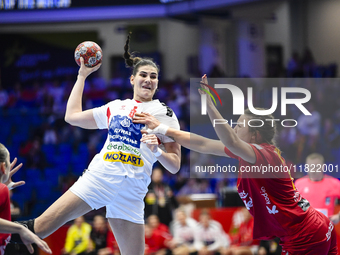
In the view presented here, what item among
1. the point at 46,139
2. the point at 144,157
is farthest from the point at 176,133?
the point at 46,139

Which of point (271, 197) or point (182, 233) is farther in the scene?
point (182, 233)

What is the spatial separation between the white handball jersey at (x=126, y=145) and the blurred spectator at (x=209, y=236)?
445cm

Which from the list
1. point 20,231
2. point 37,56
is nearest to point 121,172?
point 20,231

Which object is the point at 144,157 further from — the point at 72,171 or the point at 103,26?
the point at 103,26

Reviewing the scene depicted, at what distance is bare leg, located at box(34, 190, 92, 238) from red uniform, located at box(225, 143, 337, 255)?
Result: 58.0 inches

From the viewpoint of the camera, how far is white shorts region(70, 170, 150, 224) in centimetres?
397

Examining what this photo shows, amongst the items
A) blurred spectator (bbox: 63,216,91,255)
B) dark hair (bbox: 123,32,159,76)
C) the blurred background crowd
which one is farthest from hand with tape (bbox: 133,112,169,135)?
blurred spectator (bbox: 63,216,91,255)

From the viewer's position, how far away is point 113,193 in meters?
4.03

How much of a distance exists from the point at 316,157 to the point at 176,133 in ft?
10.3

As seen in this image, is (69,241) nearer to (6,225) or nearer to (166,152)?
(166,152)

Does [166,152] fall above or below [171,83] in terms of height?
below

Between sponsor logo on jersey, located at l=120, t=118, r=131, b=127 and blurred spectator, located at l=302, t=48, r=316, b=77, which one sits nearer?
sponsor logo on jersey, located at l=120, t=118, r=131, b=127

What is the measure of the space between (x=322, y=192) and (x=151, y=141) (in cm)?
363

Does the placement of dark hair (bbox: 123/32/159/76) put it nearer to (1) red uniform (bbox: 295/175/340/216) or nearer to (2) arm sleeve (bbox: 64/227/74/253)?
(1) red uniform (bbox: 295/175/340/216)
